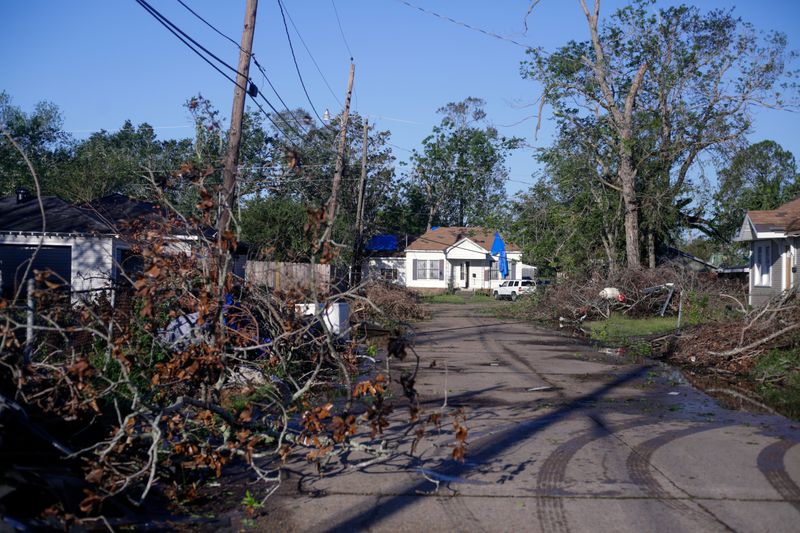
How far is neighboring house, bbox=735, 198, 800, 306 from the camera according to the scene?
2255 centimetres

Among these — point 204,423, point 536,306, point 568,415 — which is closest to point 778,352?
point 568,415

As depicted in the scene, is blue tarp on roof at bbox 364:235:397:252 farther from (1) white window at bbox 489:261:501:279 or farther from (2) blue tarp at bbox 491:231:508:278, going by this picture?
(2) blue tarp at bbox 491:231:508:278

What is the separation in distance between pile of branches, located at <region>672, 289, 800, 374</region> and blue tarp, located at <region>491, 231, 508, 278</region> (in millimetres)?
35530

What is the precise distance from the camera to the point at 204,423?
712 centimetres

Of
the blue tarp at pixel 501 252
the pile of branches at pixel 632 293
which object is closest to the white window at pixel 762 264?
the pile of branches at pixel 632 293

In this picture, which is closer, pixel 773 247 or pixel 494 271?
pixel 773 247

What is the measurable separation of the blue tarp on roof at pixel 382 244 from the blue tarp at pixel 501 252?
28.9 feet

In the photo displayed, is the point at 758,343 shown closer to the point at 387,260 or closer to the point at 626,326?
the point at 626,326

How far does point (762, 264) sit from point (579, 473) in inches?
874

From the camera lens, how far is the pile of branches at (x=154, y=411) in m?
5.50

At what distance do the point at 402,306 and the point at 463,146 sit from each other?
4324cm

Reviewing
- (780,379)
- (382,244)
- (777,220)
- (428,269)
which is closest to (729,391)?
(780,379)

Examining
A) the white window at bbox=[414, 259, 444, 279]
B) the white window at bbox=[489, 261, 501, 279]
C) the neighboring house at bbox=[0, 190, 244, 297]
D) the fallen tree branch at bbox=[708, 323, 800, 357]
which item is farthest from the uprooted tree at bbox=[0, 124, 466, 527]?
the white window at bbox=[489, 261, 501, 279]

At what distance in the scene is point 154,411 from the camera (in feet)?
20.6
